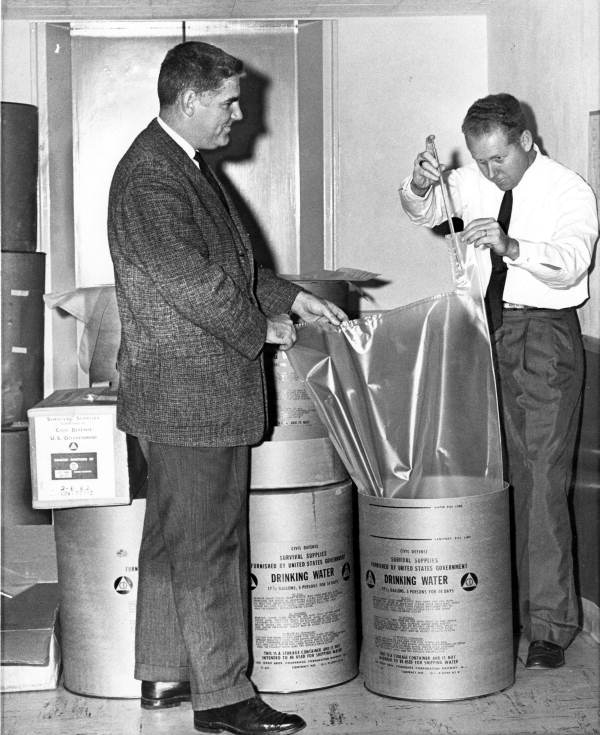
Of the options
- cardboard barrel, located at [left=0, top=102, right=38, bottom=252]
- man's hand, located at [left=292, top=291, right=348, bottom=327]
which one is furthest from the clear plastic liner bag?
cardboard barrel, located at [left=0, top=102, right=38, bottom=252]

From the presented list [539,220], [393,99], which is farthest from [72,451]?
[393,99]

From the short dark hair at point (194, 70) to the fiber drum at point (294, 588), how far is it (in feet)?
3.23

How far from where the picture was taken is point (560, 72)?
118 inches

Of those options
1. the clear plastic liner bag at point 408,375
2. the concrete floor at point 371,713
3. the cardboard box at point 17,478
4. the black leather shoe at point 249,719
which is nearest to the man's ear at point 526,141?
the clear plastic liner bag at point 408,375

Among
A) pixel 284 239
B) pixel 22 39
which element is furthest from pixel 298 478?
pixel 22 39

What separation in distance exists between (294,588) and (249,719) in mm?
374

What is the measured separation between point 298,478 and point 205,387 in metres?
0.46

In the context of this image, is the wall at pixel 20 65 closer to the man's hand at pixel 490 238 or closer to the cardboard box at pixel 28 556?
the cardboard box at pixel 28 556

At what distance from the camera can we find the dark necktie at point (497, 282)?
9.19 ft

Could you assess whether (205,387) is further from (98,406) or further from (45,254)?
(45,254)

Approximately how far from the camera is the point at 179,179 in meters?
2.30

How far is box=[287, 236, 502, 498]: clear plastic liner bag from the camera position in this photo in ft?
8.50

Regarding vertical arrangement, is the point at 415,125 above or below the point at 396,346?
above

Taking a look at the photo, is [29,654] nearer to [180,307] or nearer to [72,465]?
[72,465]
